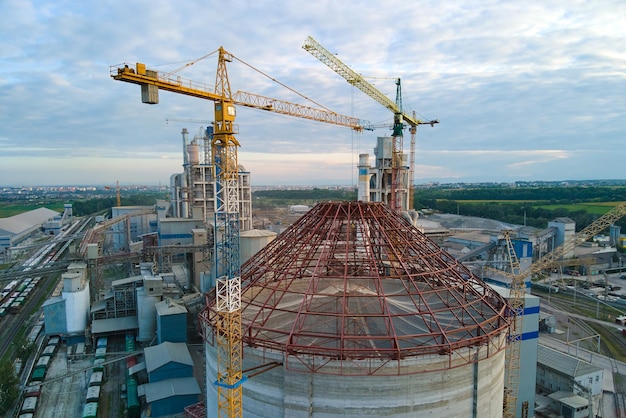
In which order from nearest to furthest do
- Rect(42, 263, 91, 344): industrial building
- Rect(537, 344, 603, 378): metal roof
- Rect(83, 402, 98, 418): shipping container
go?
Rect(83, 402, 98, 418): shipping container, Rect(537, 344, 603, 378): metal roof, Rect(42, 263, 91, 344): industrial building

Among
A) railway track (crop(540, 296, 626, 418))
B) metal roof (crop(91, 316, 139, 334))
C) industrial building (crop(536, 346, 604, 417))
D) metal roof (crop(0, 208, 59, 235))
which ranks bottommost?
railway track (crop(540, 296, 626, 418))

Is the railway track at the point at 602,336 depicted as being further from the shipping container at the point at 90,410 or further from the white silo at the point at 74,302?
the white silo at the point at 74,302

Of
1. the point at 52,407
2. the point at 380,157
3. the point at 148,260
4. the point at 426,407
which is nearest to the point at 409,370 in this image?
the point at 426,407

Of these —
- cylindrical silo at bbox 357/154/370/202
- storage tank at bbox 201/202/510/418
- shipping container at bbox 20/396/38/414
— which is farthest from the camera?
cylindrical silo at bbox 357/154/370/202

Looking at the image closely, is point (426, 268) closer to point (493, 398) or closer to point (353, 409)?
point (493, 398)

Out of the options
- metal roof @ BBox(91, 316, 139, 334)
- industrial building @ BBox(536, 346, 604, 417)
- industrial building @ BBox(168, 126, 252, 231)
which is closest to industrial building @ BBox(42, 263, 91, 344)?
metal roof @ BBox(91, 316, 139, 334)

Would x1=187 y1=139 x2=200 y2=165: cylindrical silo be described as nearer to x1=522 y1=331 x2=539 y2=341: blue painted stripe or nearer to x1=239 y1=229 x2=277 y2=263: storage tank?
x1=239 y1=229 x2=277 y2=263: storage tank

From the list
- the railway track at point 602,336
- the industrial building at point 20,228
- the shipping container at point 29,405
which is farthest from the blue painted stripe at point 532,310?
the industrial building at point 20,228

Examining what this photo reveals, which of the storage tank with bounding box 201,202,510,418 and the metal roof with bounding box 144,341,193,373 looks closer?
the storage tank with bounding box 201,202,510,418
